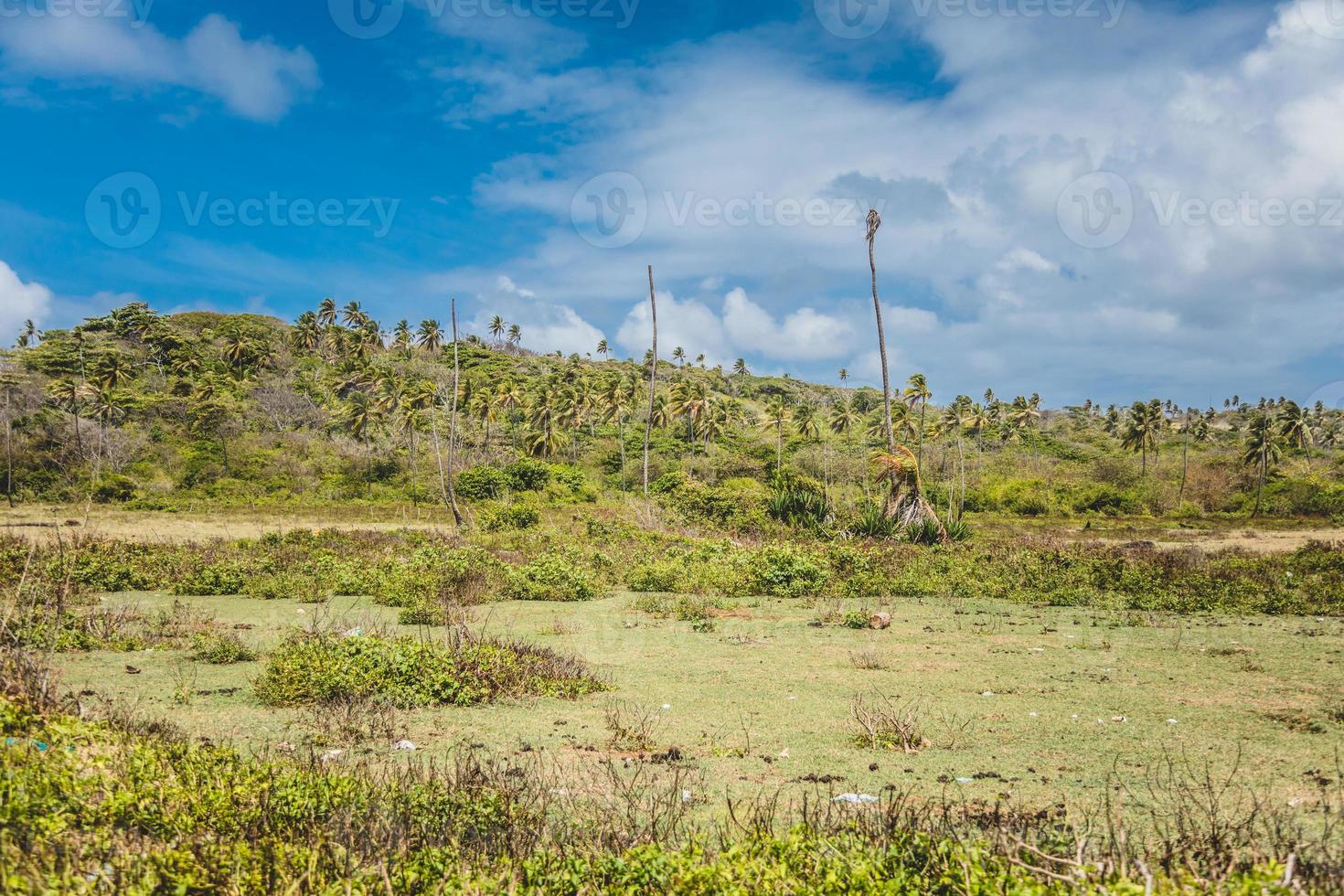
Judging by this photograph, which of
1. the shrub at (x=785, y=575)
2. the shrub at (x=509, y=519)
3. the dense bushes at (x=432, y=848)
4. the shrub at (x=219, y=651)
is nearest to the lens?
the dense bushes at (x=432, y=848)

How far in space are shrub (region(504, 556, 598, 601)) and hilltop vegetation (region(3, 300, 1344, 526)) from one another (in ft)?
34.0

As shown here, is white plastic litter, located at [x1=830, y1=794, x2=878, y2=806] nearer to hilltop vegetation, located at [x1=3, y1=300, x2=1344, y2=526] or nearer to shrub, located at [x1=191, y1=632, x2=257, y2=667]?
shrub, located at [x1=191, y1=632, x2=257, y2=667]

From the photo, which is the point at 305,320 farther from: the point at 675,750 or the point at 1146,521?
the point at 675,750

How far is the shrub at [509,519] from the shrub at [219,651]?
688 inches

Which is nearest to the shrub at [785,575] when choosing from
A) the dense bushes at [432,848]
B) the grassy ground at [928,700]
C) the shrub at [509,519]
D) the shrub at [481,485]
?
the grassy ground at [928,700]

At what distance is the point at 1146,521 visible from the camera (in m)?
48.7

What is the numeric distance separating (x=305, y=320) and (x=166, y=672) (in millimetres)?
92519

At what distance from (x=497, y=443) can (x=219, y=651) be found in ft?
206

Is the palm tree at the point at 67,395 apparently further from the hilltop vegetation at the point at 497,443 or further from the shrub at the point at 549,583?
the shrub at the point at 549,583


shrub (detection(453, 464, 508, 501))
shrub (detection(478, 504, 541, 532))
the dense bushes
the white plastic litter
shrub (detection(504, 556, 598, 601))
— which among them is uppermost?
shrub (detection(453, 464, 508, 501))

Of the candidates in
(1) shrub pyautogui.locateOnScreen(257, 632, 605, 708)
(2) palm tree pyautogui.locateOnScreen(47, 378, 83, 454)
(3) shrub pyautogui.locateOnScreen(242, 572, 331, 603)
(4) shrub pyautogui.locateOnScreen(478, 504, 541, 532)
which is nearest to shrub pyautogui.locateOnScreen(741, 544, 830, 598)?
(1) shrub pyautogui.locateOnScreen(257, 632, 605, 708)

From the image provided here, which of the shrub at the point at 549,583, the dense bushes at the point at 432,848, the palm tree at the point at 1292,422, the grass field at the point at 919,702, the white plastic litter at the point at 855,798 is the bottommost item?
the grass field at the point at 919,702

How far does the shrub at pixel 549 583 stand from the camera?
16031mm

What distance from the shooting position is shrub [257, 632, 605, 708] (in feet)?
25.8
